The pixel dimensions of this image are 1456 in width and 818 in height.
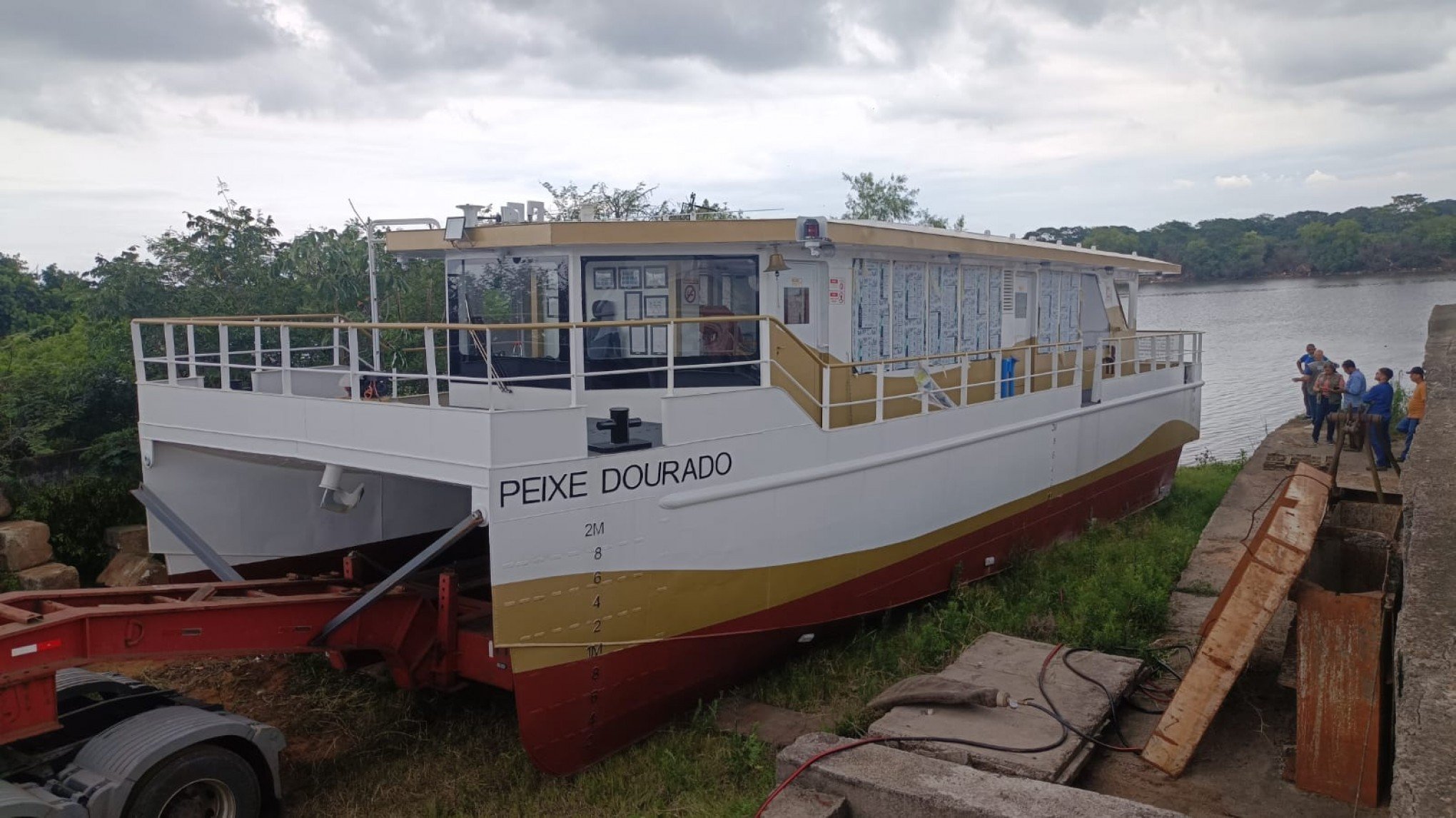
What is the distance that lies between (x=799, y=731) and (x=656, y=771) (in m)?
→ 1.07

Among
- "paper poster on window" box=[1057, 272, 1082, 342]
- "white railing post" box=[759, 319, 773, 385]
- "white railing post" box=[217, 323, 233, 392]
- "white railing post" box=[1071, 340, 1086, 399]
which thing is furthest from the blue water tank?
"white railing post" box=[217, 323, 233, 392]

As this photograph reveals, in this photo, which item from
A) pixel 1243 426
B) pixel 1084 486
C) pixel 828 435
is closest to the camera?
pixel 828 435

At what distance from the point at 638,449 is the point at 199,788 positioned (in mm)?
3131

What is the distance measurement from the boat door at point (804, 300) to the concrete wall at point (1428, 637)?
512cm

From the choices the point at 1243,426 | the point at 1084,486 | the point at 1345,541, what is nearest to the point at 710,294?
the point at 1345,541

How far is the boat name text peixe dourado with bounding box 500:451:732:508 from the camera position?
20.5 feet

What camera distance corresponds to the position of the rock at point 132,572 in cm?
1012

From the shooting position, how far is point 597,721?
22.4 feet

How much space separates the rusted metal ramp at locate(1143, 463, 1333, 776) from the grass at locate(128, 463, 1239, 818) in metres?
1.81

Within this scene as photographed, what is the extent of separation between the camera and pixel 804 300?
8.94 meters

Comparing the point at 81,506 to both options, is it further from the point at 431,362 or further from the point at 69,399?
the point at 431,362

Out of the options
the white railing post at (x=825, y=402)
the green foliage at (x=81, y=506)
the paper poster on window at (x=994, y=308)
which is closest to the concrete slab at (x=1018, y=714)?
the white railing post at (x=825, y=402)

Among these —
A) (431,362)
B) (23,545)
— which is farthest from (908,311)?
(23,545)

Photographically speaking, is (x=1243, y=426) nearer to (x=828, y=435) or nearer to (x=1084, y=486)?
(x=1084, y=486)
